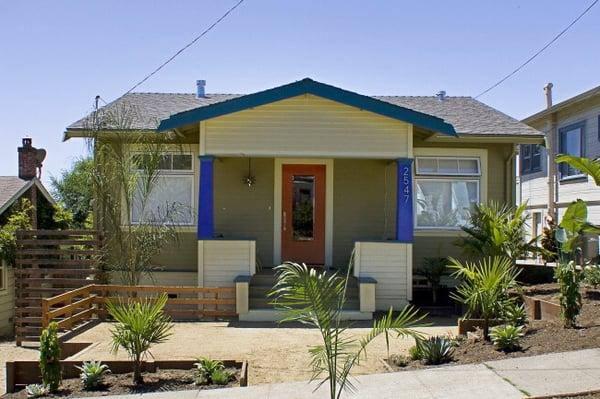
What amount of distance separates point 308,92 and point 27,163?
33.4ft

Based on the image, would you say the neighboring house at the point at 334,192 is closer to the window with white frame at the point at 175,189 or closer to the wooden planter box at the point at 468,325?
the window with white frame at the point at 175,189

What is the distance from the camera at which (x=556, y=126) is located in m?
20.7

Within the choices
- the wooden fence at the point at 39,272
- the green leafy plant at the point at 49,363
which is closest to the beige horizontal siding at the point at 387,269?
the wooden fence at the point at 39,272

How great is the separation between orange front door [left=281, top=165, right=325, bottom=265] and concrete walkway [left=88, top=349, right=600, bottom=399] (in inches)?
294

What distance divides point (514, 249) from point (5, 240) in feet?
35.3

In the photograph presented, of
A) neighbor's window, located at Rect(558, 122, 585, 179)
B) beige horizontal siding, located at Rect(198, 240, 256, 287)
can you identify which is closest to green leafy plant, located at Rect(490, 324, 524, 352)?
beige horizontal siding, located at Rect(198, 240, 256, 287)

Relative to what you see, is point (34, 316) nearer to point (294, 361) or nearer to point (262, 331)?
point (262, 331)

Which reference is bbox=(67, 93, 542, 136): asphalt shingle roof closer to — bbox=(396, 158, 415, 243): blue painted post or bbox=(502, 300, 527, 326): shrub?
bbox=(396, 158, 415, 243): blue painted post

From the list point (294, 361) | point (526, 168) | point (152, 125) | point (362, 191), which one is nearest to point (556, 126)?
point (526, 168)

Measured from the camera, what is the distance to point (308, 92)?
11.9 meters

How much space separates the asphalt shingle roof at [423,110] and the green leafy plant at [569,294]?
6.01m

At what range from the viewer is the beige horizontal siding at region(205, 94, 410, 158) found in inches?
480

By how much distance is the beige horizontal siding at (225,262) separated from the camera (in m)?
12.1

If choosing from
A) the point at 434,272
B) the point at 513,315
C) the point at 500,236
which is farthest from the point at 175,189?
the point at 513,315
